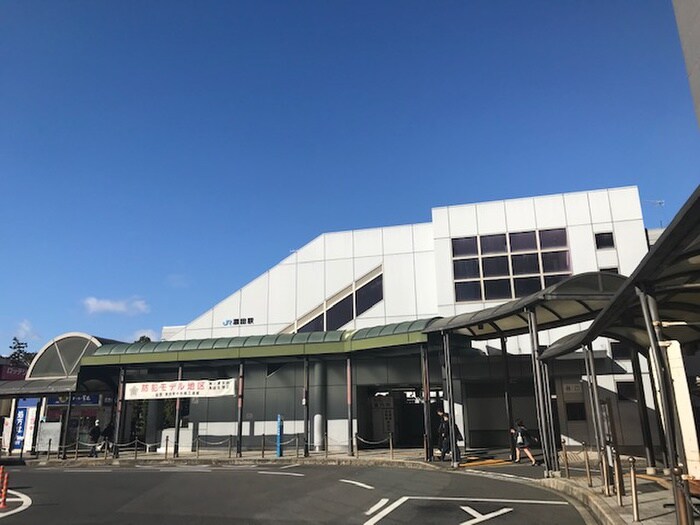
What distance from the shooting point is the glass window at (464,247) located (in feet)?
88.0

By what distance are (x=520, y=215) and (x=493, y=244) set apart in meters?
1.92

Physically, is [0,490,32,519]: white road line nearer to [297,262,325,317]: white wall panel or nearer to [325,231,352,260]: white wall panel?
[297,262,325,317]: white wall panel

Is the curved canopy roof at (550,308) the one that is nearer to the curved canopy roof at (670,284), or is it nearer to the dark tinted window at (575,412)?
the curved canopy roof at (670,284)

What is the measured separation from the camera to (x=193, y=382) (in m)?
25.6

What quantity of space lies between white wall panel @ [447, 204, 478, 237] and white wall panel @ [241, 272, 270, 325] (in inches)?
429

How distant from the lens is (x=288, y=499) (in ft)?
38.8

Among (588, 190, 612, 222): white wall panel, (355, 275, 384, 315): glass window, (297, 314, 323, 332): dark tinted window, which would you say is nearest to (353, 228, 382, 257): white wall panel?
(355, 275, 384, 315): glass window

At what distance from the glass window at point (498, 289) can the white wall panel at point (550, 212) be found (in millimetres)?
3188

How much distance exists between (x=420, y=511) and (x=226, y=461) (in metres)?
14.5

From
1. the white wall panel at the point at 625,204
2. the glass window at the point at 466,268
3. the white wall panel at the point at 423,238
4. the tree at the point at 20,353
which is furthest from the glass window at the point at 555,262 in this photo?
the tree at the point at 20,353

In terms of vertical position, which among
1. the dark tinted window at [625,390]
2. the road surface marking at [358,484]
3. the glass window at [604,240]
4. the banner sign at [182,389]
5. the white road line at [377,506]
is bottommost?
the white road line at [377,506]

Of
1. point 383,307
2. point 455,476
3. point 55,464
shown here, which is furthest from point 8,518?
point 383,307

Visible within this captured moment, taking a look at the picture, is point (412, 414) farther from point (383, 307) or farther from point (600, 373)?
point (600, 373)

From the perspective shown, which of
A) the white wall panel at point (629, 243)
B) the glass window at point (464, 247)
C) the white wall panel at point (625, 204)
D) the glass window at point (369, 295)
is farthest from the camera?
the glass window at point (369, 295)
